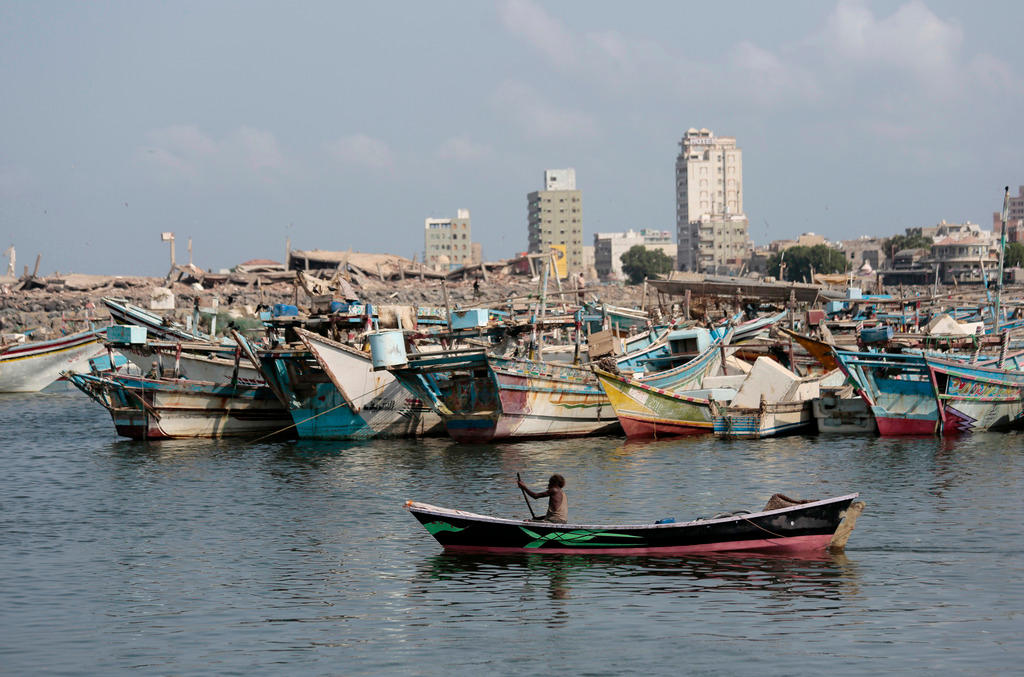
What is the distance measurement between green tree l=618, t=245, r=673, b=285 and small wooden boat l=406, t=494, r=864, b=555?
147m

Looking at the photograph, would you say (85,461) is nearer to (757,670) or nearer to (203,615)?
(203,615)

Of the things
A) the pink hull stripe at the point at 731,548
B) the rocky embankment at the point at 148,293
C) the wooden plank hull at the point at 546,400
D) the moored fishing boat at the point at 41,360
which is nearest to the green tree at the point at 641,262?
the rocky embankment at the point at 148,293

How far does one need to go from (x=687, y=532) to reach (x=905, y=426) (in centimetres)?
1440

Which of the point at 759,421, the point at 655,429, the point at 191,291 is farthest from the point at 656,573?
the point at 191,291

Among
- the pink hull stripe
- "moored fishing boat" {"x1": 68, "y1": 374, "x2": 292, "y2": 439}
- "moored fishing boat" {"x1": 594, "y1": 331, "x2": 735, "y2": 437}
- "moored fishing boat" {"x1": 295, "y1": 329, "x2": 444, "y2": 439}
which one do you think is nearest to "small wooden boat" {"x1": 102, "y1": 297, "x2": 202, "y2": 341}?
"moored fishing boat" {"x1": 68, "y1": 374, "x2": 292, "y2": 439}

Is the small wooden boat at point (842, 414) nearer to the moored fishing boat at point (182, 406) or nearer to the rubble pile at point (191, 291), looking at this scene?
the moored fishing boat at point (182, 406)

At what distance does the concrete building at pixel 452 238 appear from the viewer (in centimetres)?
18038

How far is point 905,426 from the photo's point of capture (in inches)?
1136

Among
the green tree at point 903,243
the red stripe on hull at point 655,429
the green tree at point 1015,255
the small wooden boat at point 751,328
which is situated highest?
the green tree at point 903,243

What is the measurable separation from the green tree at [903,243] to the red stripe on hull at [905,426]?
12940 cm

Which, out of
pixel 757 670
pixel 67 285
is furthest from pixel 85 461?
pixel 67 285

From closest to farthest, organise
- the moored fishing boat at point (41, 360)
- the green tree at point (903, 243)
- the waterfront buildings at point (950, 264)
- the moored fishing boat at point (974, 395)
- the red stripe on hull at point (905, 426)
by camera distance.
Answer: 1. the moored fishing boat at point (974, 395)
2. the red stripe on hull at point (905, 426)
3. the moored fishing boat at point (41, 360)
4. the waterfront buildings at point (950, 264)
5. the green tree at point (903, 243)

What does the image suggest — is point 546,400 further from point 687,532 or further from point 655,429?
point 687,532

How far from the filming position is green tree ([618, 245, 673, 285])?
6501 inches
